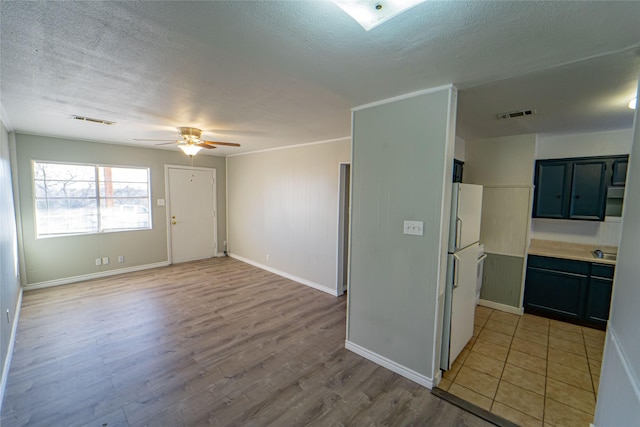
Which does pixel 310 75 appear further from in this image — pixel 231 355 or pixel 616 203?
pixel 616 203

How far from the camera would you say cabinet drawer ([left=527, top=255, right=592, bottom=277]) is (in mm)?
3260

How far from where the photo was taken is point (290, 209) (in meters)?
4.98

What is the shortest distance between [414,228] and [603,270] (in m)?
2.73

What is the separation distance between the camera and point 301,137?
13.4ft

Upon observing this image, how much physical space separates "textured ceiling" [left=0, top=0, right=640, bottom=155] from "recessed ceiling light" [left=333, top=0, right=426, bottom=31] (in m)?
0.06

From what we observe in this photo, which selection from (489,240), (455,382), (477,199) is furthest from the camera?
(489,240)

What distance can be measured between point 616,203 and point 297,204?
4487 mm

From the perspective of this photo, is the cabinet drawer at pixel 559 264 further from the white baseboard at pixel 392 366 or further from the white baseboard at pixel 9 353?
the white baseboard at pixel 9 353

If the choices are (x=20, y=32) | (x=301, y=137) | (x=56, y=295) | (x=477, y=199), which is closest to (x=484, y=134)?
(x=477, y=199)

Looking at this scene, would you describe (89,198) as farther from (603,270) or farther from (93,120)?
(603,270)

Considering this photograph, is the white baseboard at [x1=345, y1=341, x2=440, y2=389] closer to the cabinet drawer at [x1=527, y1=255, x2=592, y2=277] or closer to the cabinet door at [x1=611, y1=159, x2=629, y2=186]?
the cabinet drawer at [x1=527, y1=255, x2=592, y2=277]

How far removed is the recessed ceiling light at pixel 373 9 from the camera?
114cm

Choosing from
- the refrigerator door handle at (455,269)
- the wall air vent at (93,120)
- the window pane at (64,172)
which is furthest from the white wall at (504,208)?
the window pane at (64,172)

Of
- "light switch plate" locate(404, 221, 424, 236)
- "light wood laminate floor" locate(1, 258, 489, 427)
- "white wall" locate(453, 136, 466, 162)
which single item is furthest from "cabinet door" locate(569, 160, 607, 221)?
"light wood laminate floor" locate(1, 258, 489, 427)
